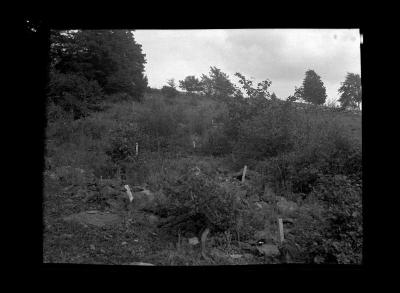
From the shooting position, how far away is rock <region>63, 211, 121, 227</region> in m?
7.46

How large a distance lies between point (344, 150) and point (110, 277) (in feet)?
31.2

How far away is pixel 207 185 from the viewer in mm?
7238

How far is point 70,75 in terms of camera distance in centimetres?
1920

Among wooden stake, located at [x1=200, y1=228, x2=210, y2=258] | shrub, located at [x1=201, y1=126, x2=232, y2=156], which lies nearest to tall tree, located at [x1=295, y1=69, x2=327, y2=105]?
shrub, located at [x1=201, y1=126, x2=232, y2=156]

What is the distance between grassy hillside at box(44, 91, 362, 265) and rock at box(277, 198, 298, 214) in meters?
0.05

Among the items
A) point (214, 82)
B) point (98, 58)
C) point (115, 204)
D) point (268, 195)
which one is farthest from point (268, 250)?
point (214, 82)

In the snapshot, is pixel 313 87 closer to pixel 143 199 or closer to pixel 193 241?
pixel 143 199

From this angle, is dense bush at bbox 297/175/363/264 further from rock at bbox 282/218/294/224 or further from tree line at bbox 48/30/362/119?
tree line at bbox 48/30/362/119

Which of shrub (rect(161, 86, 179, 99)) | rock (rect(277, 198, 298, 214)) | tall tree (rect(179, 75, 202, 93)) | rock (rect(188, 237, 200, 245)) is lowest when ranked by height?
rock (rect(188, 237, 200, 245))

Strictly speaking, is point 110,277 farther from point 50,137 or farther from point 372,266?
point 50,137

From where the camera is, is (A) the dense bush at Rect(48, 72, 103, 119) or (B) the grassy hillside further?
(A) the dense bush at Rect(48, 72, 103, 119)

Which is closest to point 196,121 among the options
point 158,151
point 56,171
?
point 158,151

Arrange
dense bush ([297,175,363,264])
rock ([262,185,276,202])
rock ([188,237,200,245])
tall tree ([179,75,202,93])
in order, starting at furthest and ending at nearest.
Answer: tall tree ([179,75,202,93]), rock ([262,185,276,202]), rock ([188,237,200,245]), dense bush ([297,175,363,264])

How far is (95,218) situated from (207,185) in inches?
99.1
